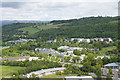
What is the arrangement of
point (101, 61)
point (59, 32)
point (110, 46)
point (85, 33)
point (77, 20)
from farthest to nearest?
1. point (77, 20)
2. point (59, 32)
3. point (85, 33)
4. point (110, 46)
5. point (101, 61)

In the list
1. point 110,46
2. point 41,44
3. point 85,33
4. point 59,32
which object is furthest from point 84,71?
point 59,32

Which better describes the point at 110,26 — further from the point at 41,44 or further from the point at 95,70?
the point at 95,70

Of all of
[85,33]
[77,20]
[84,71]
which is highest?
[77,20]

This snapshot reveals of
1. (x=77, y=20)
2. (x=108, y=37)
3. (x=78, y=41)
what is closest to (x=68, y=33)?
(x=78, y=41)

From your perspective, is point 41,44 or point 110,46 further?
point 41,44

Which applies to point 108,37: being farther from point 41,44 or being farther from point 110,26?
point 41,44

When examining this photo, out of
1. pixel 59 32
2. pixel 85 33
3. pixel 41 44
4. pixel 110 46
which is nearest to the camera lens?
pixel 110 46

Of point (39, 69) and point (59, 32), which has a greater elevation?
point (59, 32)

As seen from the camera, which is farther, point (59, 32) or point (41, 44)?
point (59, 32)

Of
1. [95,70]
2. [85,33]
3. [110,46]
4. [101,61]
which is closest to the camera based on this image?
Answer: [95,70]
